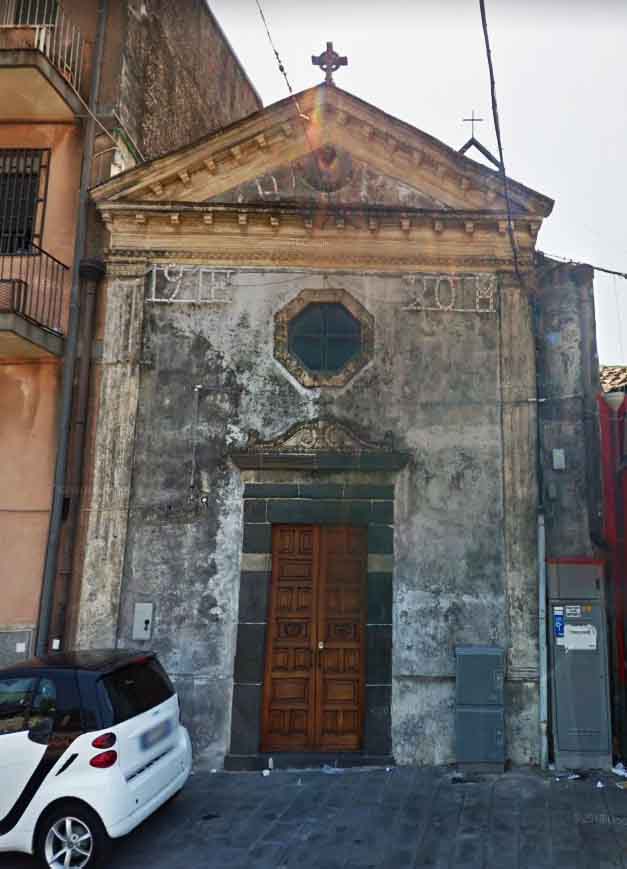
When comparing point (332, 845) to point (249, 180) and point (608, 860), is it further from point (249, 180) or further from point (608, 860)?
point (249, 180)

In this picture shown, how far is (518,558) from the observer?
8633 millimetres

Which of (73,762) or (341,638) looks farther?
(341,638)

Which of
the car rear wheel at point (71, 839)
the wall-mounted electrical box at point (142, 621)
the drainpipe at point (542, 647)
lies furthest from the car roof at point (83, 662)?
the drainpipe at point (542, 647)

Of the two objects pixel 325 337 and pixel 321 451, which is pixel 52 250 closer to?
pixel 325 337

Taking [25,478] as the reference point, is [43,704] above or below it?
below

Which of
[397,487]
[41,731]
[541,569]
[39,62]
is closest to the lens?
[41,731]

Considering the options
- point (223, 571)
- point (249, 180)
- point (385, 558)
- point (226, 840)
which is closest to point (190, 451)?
point (223, 571)

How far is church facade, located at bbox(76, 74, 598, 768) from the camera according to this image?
8531mm

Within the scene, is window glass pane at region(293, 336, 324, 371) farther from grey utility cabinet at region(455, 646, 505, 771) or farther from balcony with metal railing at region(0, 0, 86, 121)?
balcony with metal railing at region(0, 0, 86, 121)

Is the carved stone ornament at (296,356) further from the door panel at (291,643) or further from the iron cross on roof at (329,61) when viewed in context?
the iron cross on roof at (329,61)

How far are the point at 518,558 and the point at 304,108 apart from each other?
6.49 metres

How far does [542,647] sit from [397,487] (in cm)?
252

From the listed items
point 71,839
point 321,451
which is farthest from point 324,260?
point 71,839

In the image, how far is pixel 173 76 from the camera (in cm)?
1241
